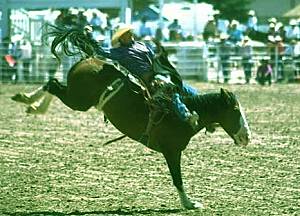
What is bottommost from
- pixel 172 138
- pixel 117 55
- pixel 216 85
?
pixel 216 85

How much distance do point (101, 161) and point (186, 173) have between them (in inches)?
59.6

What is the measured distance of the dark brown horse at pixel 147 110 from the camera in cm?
920

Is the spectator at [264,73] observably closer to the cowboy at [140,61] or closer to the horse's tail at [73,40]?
the horse's tail at [73,40]

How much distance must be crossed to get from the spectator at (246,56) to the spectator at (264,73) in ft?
2.08

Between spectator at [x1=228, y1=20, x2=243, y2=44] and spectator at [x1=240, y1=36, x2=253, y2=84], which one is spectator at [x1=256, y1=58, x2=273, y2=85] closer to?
spectator at [x1=240, y1=36, x2=253, y2=84]

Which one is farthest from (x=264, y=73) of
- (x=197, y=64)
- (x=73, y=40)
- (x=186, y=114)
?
(x=186, y=114)

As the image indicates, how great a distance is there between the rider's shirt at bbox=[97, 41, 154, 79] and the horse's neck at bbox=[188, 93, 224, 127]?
560mm

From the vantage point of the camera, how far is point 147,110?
927 cm

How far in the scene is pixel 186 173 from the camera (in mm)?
11203

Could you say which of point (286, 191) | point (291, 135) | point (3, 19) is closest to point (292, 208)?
point (286, 191)

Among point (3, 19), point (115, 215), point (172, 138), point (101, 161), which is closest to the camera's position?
point (115, 215)

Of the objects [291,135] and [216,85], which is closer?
[291,135]

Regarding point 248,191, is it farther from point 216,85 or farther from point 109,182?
point 216,85

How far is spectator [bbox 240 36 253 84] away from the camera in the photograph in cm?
3042
